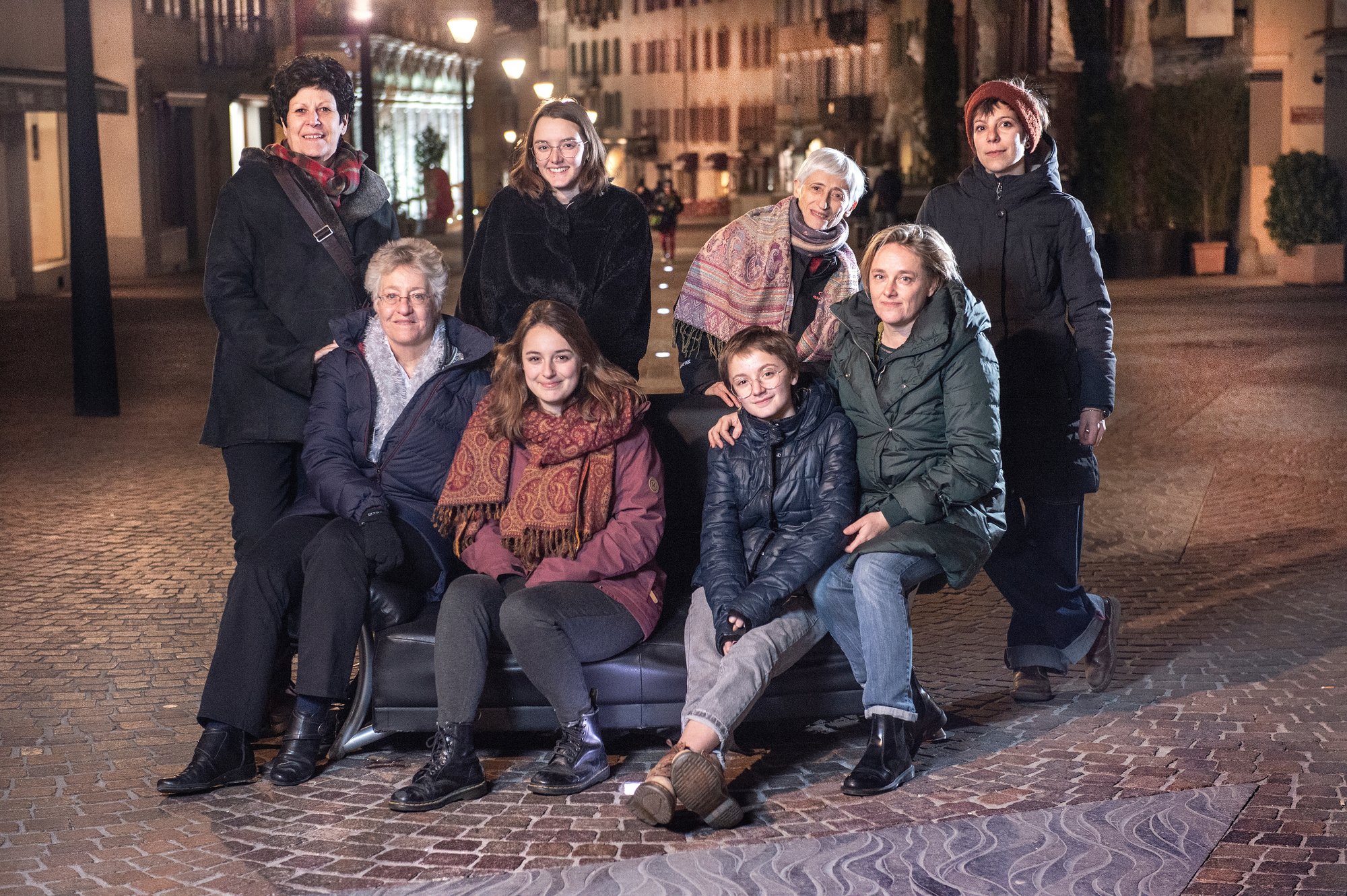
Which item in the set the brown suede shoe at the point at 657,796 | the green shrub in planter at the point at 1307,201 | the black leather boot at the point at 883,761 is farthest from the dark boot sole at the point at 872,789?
the green shrub in planter at the point at 1307,201

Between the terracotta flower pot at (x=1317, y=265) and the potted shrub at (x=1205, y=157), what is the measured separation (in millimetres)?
2723

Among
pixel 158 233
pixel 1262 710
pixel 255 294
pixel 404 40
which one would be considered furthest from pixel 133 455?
pixel 404 40

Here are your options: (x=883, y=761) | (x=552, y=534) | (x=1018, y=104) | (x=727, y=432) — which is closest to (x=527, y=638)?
(x=552, y=534)

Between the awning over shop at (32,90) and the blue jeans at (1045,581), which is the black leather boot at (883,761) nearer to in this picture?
the blue jeans at (1045,581)

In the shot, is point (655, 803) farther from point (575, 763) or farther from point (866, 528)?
point (866, 528)

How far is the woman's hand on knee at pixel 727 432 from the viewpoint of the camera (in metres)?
5.34

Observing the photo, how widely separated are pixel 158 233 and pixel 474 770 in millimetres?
29621

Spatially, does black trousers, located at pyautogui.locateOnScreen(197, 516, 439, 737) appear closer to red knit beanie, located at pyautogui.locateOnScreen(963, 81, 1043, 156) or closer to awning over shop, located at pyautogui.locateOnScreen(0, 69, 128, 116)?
red knit beanie, located at pyautogui.locateOnScreen(963, 81, 1043, 156)

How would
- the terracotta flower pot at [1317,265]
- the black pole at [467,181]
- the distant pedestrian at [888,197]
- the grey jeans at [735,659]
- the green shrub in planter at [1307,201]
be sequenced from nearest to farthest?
the grey jeans at [735,659], the black pole at [467,181], the green shrub in planter at [1307,201], the terracotta flower pot at [1317,265], the distant pedestrian at [888,197]

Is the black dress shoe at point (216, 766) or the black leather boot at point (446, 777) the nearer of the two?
the black leather boot at point (446, 777)

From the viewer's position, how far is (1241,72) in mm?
30969

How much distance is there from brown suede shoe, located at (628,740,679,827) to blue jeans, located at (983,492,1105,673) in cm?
179

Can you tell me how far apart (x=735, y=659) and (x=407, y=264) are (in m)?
1.61

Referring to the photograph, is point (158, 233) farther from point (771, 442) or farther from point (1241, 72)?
point (771, 442)
